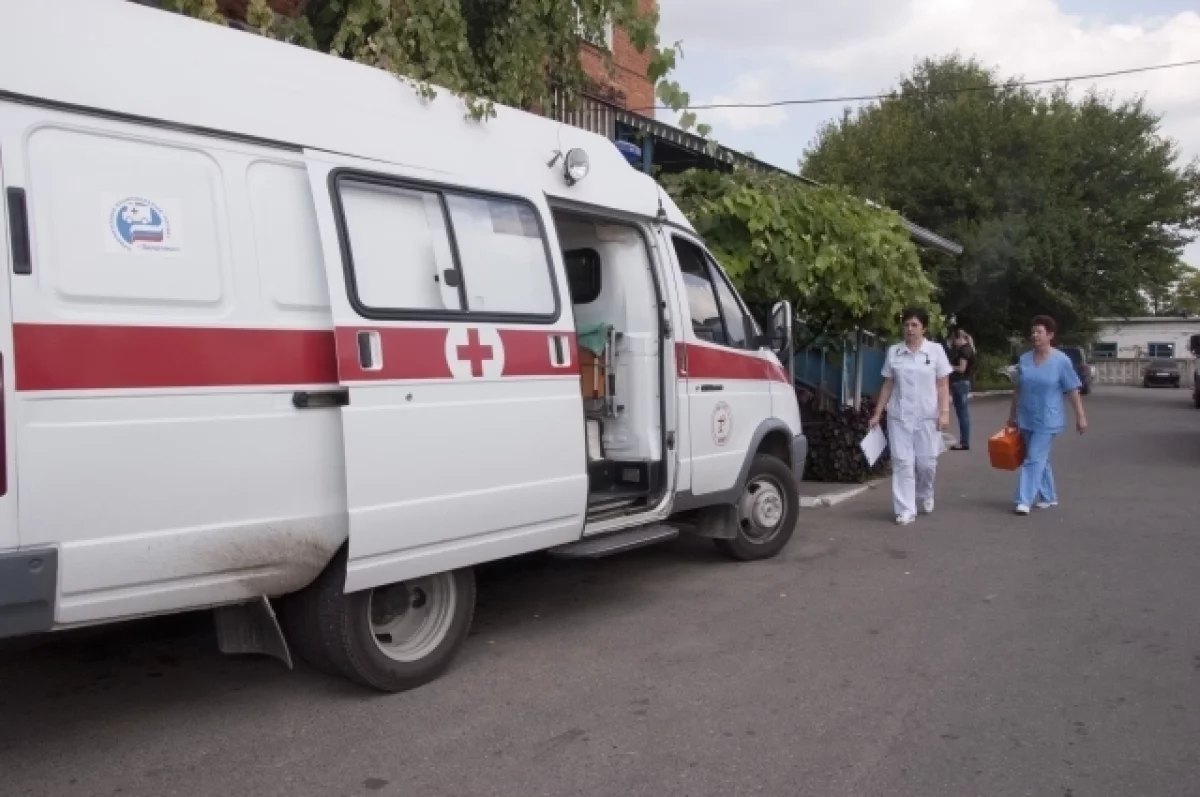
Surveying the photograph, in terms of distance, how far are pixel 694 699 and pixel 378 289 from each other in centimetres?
226

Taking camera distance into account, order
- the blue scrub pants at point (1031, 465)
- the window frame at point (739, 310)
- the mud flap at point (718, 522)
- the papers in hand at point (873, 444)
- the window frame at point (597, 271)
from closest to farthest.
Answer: the window frame at point (597, 271), the window frame at point (739, 310), the mud flap at point (718, 522), the papers in hand at point (873, 444), the blue scrub pants at point (1031, 465)

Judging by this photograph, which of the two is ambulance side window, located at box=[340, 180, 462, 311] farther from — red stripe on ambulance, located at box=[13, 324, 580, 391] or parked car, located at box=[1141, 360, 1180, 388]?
parked car, located at box=[1141, 360, 1180, 388]

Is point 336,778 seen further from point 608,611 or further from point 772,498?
point 772,498

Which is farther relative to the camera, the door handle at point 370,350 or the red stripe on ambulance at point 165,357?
the door handle at point 370,350

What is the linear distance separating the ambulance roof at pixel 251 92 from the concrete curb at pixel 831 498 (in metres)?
5.26

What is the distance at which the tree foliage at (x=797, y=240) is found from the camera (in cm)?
924

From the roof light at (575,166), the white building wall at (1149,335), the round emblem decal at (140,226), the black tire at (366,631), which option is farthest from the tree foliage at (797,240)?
the white building wall at (1149,335)

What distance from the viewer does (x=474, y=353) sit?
485 cm

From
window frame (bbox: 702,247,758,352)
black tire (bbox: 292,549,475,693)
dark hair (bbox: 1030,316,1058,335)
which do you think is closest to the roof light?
window frame (bbox: 702,247,758,352)

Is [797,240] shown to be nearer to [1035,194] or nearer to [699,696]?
[699,696]

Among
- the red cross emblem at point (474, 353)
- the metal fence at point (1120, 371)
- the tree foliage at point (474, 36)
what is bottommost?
the metal fence at point (1120, 371)

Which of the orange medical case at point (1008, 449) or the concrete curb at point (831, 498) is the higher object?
the orange medical case at point (1008, 449)

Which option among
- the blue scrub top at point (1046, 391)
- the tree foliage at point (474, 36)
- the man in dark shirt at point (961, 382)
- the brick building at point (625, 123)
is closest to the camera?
the tree foliage at point (474, 36)

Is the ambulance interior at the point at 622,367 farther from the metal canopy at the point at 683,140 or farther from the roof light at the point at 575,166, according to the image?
the metal canopy at the point at 683,140
